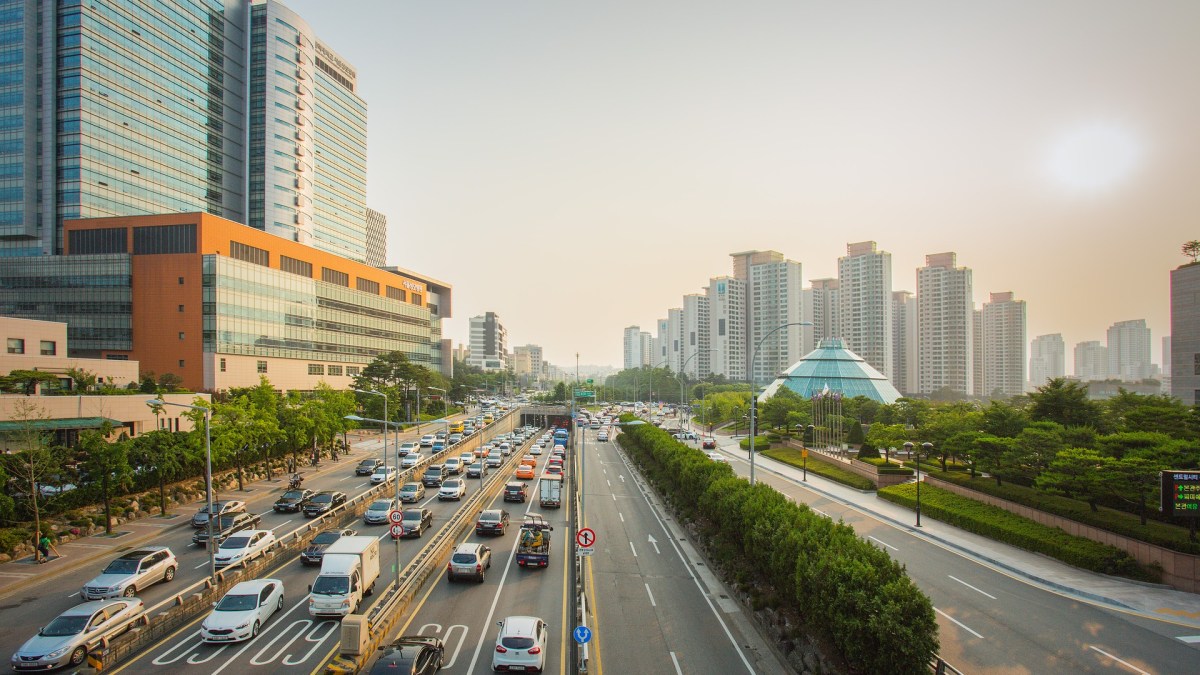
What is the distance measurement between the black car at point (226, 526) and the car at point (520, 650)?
1987 cm

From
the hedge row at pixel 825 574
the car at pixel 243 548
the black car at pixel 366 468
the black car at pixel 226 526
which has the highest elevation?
the hedge row at pixel 825 574

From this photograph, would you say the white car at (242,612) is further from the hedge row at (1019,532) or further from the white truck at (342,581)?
the hedge row at (1019,532)

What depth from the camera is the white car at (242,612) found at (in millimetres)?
18203

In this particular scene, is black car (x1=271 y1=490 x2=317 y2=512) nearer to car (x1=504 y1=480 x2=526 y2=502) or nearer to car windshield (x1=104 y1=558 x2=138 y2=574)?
car (x1=504 y1=480 x2=526 y2=502)

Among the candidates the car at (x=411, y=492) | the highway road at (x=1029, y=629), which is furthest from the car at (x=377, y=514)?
the highway road at (x=1029, y=629)

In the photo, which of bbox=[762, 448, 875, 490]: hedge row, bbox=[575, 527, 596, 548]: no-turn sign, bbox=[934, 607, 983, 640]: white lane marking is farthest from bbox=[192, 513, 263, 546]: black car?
bbox=[762, 448, 875, 490]: hedge row

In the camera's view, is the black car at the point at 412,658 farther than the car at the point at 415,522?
No

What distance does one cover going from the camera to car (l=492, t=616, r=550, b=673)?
16484 mm

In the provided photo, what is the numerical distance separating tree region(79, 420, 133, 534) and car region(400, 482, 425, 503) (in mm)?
15172

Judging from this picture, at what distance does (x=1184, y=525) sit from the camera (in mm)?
27312

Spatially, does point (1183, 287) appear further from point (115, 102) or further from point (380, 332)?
point (115, 102)

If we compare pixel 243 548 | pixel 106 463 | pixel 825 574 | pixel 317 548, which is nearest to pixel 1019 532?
pixel 825 574

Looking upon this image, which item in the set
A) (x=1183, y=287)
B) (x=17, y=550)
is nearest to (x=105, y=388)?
(x=17, y=550)

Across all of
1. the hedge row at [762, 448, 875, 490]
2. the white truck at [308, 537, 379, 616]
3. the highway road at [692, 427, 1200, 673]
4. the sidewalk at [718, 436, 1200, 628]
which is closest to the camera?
the highway road at [692, 427, 1200, 673]
